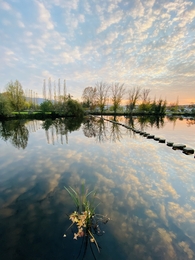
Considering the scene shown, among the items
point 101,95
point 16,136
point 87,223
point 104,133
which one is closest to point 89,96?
point 101,95

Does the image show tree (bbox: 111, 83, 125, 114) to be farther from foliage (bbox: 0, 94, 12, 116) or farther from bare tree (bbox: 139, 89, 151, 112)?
foliage (bbox: 0, 94, 12, 116)

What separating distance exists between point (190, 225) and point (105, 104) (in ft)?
118

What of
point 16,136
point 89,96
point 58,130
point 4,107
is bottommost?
point 16,136

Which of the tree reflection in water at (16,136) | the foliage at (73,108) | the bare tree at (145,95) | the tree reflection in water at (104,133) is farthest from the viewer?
the bare tree at (145,95)

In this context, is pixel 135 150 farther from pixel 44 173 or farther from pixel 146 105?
pixel 146 105

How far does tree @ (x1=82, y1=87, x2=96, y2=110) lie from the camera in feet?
119

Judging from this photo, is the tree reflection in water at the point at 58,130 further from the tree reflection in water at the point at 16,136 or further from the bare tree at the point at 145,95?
the bare tree at the point at 145,95

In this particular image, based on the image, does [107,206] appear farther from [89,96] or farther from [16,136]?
[89,96]

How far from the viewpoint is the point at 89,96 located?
37.9 m

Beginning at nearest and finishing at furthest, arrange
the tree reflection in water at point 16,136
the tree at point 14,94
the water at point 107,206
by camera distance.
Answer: the water at point 107,206, the tree reflection in water at point 16,136, the tree at point 14,94

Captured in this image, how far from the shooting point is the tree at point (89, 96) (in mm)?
36391

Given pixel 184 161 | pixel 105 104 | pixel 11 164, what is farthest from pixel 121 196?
pixel 105 104

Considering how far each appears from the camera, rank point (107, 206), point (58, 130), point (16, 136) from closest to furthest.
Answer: point (107, 206)
point (16, 136)
point (58, 130)

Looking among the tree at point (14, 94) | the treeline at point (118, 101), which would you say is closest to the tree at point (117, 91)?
the treeline at point (118, 101)
